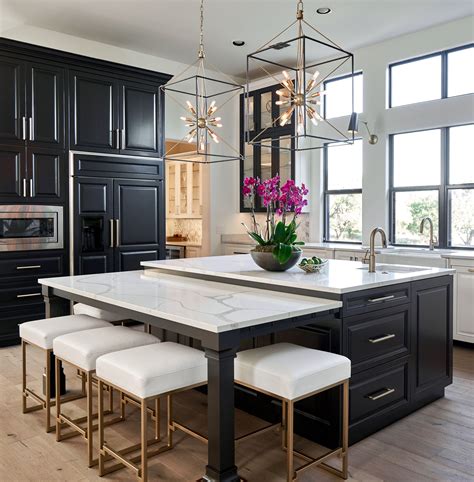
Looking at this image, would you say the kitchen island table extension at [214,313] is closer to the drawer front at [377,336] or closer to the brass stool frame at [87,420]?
the drawer front at [377,336]

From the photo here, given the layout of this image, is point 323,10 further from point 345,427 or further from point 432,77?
point 345,427

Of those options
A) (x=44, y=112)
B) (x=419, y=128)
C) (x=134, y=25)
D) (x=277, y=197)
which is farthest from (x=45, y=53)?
(x=419, y=128)

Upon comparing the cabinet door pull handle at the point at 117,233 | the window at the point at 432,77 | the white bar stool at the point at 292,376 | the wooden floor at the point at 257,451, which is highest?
the window at the point at 432,77

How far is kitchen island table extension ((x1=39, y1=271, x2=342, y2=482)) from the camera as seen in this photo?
6.81 ft

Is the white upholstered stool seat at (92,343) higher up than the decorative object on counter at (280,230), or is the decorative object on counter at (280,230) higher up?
the decorative object on counter at (280,230)

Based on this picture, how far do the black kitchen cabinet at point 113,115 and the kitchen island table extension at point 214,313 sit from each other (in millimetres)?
2258

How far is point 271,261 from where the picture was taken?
321 cm

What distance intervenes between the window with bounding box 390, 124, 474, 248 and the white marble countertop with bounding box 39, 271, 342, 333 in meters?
3.20

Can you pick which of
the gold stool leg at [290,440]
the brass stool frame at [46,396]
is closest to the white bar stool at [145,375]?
the gold stool leg at [290,440]

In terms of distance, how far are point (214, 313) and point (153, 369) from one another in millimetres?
358

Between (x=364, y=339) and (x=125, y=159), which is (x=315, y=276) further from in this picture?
(x=125, y=159)

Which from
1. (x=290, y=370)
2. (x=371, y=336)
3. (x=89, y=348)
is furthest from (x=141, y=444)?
(x=371, y=336)

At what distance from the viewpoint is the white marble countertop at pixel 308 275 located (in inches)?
107

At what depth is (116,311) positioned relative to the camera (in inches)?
105
